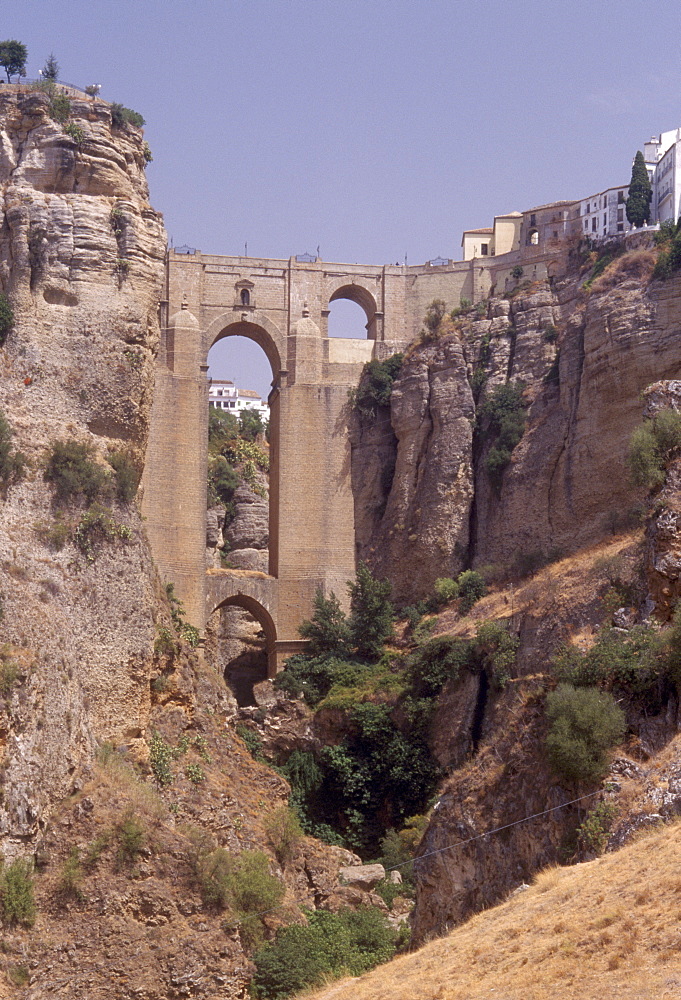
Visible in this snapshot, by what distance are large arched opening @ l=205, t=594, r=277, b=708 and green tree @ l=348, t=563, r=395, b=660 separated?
2912 millimetres

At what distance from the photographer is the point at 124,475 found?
31.3m

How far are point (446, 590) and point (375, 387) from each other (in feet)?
22.6

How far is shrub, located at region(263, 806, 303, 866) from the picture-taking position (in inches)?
1146

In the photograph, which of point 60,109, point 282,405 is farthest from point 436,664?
point 60,109

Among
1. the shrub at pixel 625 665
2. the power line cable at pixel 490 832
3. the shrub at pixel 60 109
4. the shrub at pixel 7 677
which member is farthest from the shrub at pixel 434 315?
the shrub at pixel 7 677

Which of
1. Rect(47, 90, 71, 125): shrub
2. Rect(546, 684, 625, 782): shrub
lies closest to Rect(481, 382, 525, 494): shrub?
Rect(47, 90, 71, 125): shrub

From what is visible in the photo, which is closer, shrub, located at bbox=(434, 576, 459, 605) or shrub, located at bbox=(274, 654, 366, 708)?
shrub, located at bbox=(274, 654, 366, 708)

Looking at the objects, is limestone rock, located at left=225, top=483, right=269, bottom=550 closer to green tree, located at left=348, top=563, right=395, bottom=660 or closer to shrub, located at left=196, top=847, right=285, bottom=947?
green tree, located at left=348, top=563, right=395, bottom=660

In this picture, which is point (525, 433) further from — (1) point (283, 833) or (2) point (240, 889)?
(2) point (240, 889)

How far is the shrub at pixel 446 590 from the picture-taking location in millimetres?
38969

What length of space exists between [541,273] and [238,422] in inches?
554

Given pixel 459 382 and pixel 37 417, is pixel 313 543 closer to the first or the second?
pixel 459 382

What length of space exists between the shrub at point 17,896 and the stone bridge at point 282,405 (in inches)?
605

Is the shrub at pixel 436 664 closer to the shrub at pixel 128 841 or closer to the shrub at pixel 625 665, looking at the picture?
the shrub at pixel 625 665
